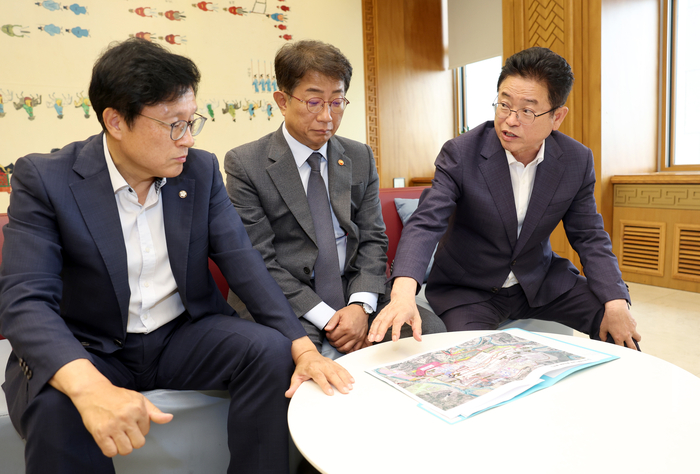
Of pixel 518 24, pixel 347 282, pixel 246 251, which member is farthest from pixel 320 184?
pixel 518 24

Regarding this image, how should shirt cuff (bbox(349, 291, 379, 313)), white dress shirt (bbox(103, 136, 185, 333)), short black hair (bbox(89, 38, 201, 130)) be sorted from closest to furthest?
short black hair (bbox(89, 38, 201, 130))
white dress shirt (bbox(103, 136, 185, 333))
shirt cuff (bbox(349, 291, 379, 313))

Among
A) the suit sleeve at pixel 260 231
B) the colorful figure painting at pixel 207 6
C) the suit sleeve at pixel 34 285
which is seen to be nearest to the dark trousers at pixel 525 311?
the suit sleeve at pixel 260 231

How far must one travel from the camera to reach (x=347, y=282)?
1821 mm

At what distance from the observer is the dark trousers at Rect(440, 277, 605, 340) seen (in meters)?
1.70

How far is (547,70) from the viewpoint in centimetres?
160

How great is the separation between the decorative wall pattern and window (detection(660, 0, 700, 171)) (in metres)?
0.52

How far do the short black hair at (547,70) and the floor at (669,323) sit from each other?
1447 mm

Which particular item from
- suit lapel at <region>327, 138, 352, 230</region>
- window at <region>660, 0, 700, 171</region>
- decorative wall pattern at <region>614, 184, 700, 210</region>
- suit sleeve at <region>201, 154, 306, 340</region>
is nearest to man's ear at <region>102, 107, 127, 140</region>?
suit sleeve at <region>201, 154, 306, 340</region>

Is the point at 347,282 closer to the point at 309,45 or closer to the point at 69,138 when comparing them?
the point at 309,45

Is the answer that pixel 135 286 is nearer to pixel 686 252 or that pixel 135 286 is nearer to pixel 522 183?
pixel 522 183

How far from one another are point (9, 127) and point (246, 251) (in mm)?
3203

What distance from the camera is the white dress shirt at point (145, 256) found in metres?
1.27

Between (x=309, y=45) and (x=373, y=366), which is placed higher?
(x=309, y=45)

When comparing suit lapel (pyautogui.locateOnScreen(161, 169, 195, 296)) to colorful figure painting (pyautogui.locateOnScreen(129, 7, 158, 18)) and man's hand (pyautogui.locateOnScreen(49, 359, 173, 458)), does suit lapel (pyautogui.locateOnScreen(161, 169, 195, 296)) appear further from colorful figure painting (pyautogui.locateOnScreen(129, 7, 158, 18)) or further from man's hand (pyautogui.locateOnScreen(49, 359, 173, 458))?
colorful figure painting (pyautogui.locateOnScreen(129, 7, 158, 18))
